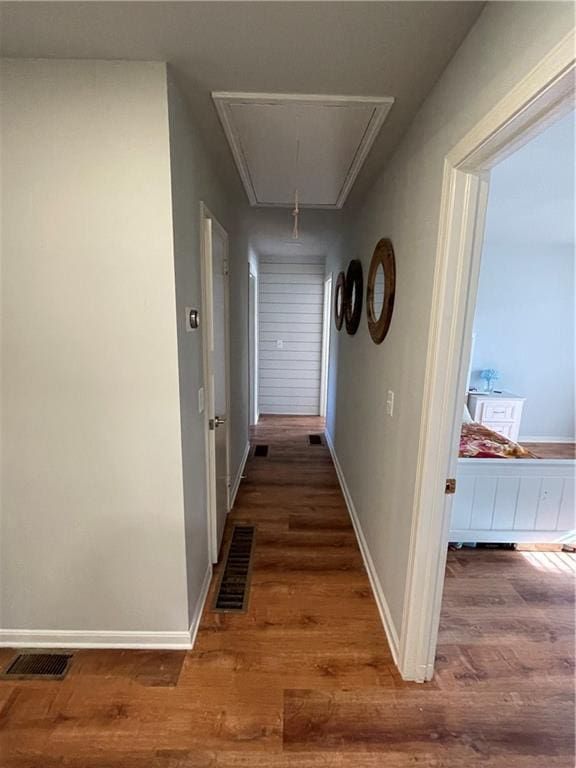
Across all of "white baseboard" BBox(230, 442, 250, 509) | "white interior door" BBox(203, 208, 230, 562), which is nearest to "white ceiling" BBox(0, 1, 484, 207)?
"white interior door" BBox(203, 208, 230, 562)

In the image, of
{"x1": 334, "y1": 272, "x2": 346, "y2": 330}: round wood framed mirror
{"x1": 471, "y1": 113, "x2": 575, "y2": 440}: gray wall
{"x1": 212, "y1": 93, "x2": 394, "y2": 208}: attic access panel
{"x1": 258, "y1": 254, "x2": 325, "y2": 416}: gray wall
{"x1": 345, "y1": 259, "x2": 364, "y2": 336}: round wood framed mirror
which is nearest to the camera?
{"x1": 212, "y1": 93, "x2": 394, "y2": 208}: attic access panel

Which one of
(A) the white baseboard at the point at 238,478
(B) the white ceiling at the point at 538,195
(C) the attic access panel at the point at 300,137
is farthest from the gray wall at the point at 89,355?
(B) the white ceiling at the point at 538,195

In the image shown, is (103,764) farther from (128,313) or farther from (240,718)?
(128,313)

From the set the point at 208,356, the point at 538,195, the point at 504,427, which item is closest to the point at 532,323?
the point at 504,427

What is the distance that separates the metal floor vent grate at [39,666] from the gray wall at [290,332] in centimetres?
413

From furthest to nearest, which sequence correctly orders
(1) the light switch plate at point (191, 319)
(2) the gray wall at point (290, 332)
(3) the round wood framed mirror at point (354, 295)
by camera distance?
(2) the gray wall at point (290, 332)
(3) the round wood framed mirror at point (354, 295)
(1) the light switch plate at point (191, 319)

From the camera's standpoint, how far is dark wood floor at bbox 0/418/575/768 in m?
1.24

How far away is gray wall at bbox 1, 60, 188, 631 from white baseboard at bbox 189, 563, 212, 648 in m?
0.12

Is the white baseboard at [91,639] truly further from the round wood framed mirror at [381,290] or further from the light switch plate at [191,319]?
the round wood framed mirror at [381,290]

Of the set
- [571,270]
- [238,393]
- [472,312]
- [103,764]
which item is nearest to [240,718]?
[103,764]

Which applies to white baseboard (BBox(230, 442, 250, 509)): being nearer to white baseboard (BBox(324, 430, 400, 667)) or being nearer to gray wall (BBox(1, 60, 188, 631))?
white baseboard (BBox(324, 430, 400, 667))

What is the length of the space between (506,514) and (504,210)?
8.42 ft

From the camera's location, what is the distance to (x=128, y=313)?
1.36 m

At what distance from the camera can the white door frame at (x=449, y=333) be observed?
34.7 inches
